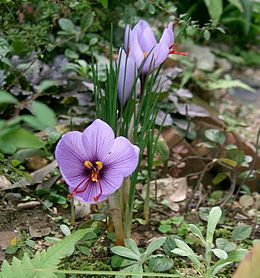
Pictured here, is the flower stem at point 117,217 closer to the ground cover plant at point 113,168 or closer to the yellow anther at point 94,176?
the ground cover plant at point 113,168

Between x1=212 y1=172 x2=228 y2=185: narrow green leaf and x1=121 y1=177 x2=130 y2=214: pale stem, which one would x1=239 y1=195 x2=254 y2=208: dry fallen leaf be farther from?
x1=121 y1=177 x2=130 y2=214: pale stem

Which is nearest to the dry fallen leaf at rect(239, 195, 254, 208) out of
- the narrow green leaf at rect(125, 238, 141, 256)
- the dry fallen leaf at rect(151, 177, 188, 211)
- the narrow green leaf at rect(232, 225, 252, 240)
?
the dry fallen leaf at rect(151, 177, 188, 211)

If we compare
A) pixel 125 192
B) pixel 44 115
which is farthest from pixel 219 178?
pixel 44 115

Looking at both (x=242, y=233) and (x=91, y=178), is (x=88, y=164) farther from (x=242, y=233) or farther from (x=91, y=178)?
(x=242, y=233)

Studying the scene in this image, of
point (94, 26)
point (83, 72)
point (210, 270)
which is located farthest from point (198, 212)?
point (94, 26)

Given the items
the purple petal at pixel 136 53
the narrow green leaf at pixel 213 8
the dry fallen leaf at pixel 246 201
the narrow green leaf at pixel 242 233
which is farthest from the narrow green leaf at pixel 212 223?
the narrow green leaf at pixel 213 8

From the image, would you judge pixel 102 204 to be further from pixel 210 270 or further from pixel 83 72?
pixel 83 72

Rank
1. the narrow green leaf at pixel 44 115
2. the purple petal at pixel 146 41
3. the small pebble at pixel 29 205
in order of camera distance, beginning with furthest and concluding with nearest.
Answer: the small pebble at pixel 29 205
the purple petal at pixel 146 41
the narrow green leaf at pixel 44 115
